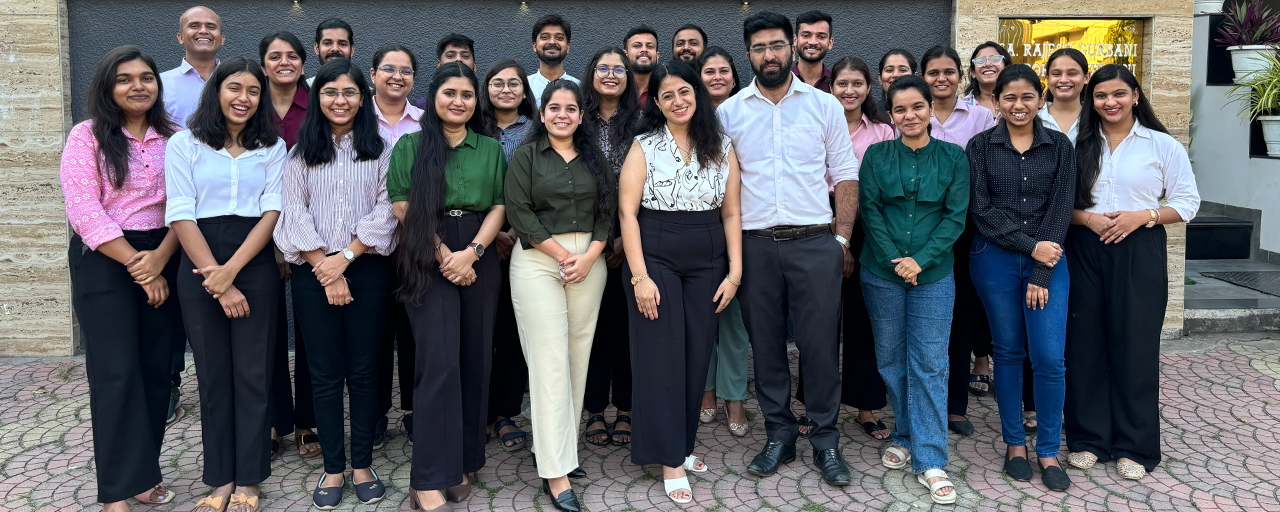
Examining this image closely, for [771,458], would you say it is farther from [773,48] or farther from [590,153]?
[773,48]

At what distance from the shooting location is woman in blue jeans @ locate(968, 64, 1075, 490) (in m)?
3.88

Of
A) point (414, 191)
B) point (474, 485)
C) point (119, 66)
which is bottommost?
point (474, 485)

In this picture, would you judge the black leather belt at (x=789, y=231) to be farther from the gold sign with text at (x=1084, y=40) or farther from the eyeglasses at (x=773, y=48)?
the gold sign with text at (x=1084, y=40)

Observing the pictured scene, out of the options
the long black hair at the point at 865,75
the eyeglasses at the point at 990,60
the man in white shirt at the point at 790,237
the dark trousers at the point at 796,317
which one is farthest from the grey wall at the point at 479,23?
the dark trousers at the point at 796,317

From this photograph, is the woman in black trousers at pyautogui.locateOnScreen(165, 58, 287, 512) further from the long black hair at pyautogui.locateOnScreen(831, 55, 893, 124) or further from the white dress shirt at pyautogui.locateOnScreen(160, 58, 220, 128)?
the long black hair at pyautogui.locateOnScreen(831, 55, 893, 124)

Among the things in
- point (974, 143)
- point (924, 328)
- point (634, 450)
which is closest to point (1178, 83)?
point (974, 143)

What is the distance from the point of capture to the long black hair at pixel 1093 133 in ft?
13.1

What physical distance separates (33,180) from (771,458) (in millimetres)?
5448

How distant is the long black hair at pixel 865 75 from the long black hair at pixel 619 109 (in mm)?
1136

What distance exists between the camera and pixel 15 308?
6168mm

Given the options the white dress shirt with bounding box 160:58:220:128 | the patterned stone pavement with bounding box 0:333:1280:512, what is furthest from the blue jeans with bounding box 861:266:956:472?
the white dress shirt with bounding box 160:58:220:128

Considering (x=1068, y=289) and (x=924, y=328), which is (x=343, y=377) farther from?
(x=1068, y=289)

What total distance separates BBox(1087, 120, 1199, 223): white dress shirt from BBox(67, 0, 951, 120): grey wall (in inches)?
110

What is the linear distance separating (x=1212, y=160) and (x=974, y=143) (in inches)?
244
